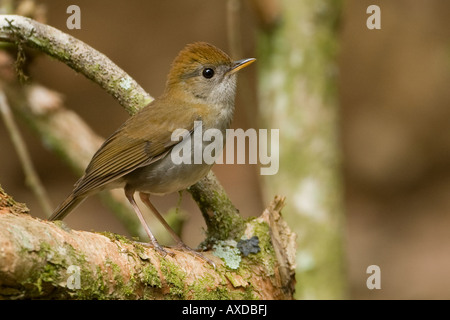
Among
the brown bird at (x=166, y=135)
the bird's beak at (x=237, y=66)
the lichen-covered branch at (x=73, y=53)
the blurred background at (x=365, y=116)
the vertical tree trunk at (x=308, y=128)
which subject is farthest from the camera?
the blurred background at (x=365, y=116)

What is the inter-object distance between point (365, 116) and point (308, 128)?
15.0 ft

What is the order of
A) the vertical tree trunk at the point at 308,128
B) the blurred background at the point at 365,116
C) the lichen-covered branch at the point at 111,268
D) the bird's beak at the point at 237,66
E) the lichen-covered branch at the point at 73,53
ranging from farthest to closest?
the blurred background at the point at 365,116, the vertical tree trunk at the point at 308,128, the bird's beak at the point at 237,66, the lichen-covered branch at the point at 73,53, the lichen-covered branch at the point at 111,268

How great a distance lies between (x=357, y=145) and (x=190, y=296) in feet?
23.3

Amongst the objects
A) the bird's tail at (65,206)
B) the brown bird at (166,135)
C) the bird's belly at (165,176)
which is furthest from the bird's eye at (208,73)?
the bird's tail at (65,206)

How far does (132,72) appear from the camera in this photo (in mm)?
9219

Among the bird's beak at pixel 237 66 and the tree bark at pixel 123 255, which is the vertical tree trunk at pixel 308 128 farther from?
the tree bark at pixel 123 255

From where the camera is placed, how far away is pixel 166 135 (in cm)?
383

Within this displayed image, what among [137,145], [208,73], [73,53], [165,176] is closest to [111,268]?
[165,176]

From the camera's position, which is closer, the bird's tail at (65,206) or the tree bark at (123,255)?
the tree bark at (123,255)

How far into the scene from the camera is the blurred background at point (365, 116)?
907 cm

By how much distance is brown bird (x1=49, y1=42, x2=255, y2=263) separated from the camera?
12.2ft

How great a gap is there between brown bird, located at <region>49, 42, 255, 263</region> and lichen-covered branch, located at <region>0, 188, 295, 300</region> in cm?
44

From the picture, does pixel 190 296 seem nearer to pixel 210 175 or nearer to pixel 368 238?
pixel 210 175

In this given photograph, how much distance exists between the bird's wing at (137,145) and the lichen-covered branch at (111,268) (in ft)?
2.20
